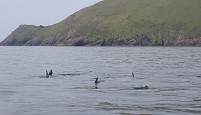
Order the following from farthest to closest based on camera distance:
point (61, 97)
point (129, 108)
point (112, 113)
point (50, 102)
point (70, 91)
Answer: point (70, 91)
point (61, 97)
point (50, 102)
point (129, 108)
point (112, 113)

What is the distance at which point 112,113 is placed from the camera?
2819 cm

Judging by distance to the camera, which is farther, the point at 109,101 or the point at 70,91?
the point at 70,91

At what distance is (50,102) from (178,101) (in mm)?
10167

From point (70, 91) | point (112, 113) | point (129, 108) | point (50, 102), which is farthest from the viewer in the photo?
point (70, 91)

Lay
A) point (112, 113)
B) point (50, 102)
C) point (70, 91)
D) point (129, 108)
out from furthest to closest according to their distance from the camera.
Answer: point (70, 91) → point (50, 102) → point (129, 108) → point (112, 113)

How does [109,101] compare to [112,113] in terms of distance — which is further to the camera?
[109,101]

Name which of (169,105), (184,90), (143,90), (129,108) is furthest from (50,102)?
(184,90)

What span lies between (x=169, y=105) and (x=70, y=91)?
1273 cm

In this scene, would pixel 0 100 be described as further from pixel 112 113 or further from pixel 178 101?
pixel 178 101

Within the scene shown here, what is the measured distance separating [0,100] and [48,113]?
317 inches

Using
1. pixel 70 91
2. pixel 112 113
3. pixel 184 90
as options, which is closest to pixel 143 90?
pixel 184 90

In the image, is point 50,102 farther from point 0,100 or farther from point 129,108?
point 129,108

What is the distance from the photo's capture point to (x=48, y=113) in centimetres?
2822

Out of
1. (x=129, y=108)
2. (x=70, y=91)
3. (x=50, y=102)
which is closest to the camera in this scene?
(x=129, y=108)
